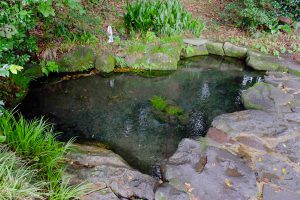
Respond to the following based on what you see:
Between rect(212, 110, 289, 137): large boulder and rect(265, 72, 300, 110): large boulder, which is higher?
rect(265, 72, 300, 110): large boulder

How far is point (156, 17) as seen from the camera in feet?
24.5

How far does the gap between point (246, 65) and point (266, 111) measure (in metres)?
2.59

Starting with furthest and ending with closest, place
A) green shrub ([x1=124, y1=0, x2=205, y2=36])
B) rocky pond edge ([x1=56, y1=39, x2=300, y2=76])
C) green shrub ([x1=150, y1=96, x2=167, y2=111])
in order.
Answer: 1. green shrub ([x1=124, y1=0, x2=205, y2=36])
2. rocky pond edge ([x1=56, y1=39, x2=300, y2=76])
3. green shrub ([x1=150, y1=96, x2=167, y2=111])

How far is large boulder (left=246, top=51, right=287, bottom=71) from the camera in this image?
22.8 ft

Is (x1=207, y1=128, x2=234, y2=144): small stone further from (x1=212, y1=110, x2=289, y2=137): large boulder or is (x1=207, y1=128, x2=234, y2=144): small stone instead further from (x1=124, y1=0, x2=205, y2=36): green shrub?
(x1=124, y1=0, x2=205, y2=36): green shrub

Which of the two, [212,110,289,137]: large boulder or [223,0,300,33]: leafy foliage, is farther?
[223,0,300,33]: leafy foliage

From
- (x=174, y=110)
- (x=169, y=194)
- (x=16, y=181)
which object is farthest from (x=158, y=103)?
(x=16, y=181)

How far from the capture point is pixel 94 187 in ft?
10.6

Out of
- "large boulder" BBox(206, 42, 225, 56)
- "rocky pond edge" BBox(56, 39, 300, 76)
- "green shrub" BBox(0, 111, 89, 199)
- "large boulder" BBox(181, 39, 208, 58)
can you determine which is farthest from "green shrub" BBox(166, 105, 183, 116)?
"large boulder" BBox(206, 42, 225, 56)

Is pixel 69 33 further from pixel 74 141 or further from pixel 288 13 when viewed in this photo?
pixel 288 13

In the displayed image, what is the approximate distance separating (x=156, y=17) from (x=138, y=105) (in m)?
2.94

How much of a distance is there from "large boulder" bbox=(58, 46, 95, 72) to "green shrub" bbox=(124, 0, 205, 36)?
1562mm

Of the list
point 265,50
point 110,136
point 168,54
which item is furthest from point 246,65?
point 110,136

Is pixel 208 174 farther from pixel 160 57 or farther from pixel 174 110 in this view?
pixel 160 57
